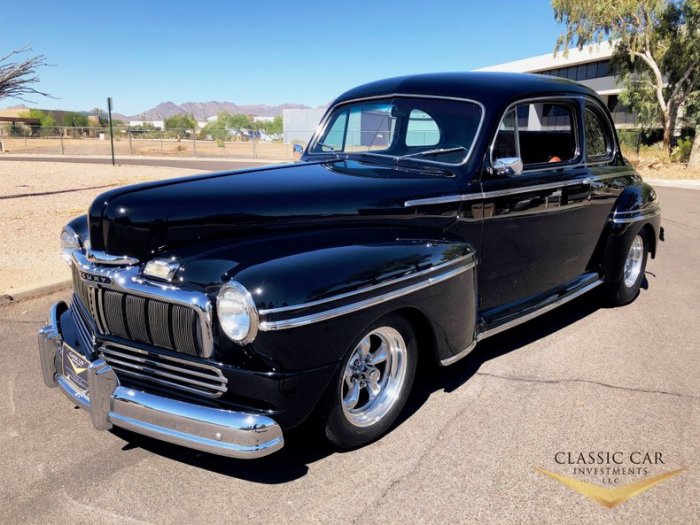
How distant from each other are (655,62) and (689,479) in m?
27.8

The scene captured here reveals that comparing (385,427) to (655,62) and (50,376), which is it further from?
(655,62)

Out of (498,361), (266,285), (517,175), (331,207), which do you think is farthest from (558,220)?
(266,285)

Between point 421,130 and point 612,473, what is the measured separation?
2.37 m

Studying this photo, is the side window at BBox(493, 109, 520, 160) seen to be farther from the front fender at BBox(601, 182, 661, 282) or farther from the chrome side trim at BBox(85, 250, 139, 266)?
the chrome side trim at BBox(85, 250, 139, 266)

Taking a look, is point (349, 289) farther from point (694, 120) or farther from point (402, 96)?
point (694, 120)

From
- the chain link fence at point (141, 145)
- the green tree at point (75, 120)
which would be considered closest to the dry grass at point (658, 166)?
the chain link fence at point (141, 145)

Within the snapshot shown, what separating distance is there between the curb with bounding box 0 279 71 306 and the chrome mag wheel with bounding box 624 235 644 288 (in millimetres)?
5375

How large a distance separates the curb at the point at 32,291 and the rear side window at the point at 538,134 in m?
4.34

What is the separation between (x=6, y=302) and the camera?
208 inches

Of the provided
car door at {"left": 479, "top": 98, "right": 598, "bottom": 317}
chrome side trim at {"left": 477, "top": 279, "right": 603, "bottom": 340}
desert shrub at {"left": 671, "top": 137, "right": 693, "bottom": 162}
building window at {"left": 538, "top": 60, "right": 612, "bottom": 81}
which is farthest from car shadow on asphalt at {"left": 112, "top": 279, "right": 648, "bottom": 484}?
building window at {"left": 538, "top": 60, "right": 612, "bottom": 81}

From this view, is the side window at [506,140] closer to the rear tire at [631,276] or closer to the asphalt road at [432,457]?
the asphalt road at [432,457]

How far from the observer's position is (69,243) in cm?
337

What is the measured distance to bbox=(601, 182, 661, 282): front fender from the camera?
16.2ft

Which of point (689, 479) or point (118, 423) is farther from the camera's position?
point (689, 479)
